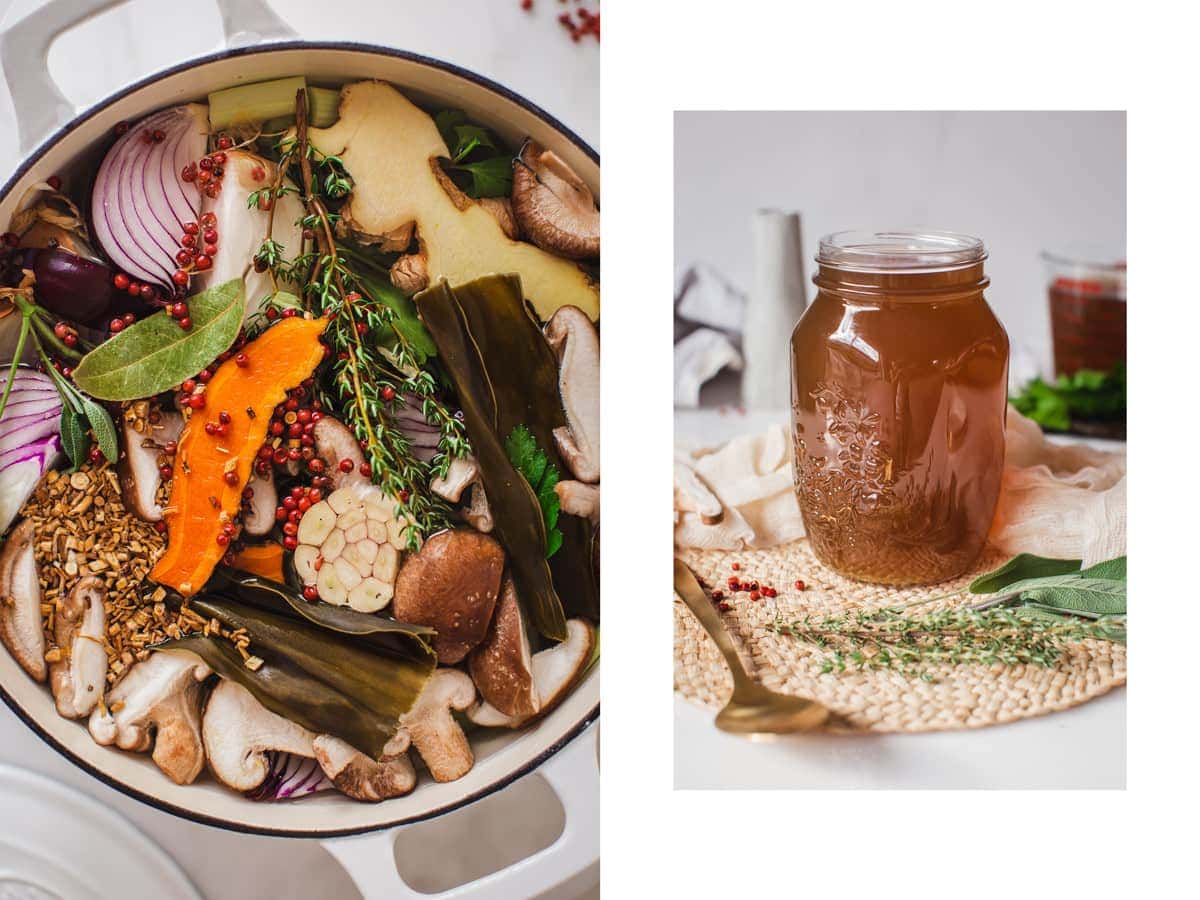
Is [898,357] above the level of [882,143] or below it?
below

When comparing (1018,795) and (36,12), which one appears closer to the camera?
(36,12)

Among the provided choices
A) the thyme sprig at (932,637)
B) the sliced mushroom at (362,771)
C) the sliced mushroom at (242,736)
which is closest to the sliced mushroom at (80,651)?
the sliced mushroom at (242,736)

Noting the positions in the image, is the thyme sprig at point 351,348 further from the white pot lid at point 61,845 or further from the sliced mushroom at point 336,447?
the white pot lid at point 61,845

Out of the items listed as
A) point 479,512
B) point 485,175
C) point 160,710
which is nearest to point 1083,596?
point 479,512

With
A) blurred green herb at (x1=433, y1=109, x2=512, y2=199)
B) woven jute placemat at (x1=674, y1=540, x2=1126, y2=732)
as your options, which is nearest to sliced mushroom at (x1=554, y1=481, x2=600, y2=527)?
woven jute placemat at (x1=674, y1=540, x2=1126, y2=732)

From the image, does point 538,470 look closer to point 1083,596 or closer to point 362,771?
point 362,771

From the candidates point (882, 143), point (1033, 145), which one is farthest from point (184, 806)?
point (1033, 145)

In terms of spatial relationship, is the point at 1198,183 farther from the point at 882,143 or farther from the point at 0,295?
the point at 0,295
